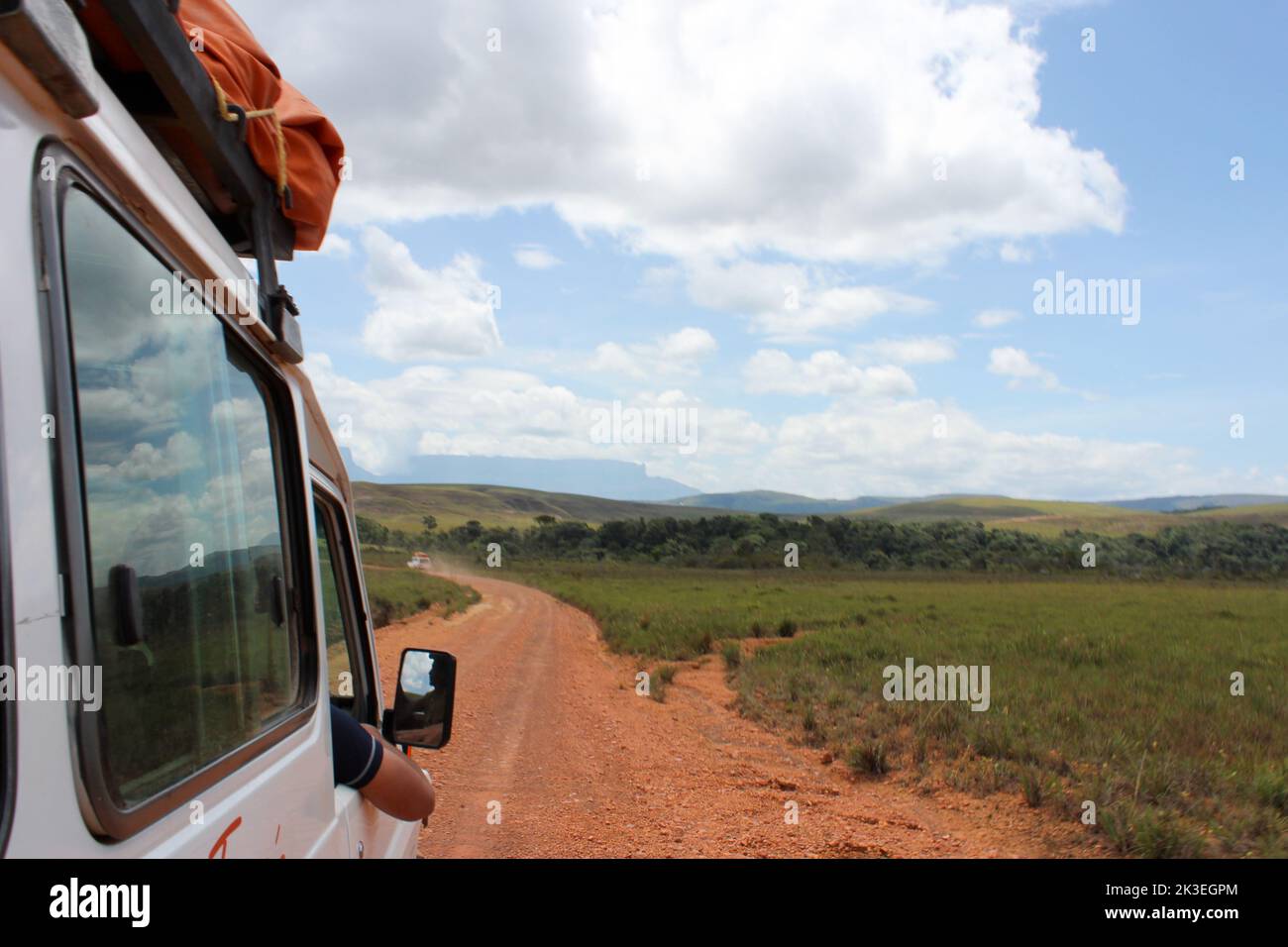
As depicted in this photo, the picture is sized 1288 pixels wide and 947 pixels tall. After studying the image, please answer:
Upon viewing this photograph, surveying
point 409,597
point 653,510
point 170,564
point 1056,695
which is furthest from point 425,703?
point 653,510

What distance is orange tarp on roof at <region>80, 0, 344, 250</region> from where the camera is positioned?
1.85m

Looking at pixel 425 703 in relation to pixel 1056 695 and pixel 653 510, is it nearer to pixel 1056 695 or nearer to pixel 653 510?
pixel 1056 695

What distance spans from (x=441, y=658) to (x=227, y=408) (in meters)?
1.24

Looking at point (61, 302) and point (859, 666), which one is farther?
point (859, 666)

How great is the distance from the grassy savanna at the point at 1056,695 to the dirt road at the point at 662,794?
1.53 ft

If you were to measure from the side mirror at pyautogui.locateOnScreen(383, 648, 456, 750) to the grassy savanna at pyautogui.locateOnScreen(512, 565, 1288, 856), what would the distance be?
5.05 metres

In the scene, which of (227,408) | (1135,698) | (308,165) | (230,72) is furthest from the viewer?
(1135,698)

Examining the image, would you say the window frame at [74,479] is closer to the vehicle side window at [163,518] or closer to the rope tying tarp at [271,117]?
the vehicle side window at [163,518]

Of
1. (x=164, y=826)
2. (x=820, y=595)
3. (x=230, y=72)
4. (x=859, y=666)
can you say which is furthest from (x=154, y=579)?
(x=820, y=595)

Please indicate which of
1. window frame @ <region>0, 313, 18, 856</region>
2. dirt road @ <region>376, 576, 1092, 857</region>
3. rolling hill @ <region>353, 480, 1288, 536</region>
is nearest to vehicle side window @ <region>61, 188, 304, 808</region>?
window frame @ <region>0, 313, 18, 856</region>

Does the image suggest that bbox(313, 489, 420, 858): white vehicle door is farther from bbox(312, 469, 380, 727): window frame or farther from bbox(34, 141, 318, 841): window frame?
bbox(34, 141, 318, 841): window frame

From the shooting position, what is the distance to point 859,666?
44.8 ft

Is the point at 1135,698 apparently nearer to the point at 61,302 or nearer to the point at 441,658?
the point at 441,658

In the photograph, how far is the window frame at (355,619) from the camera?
285cm
